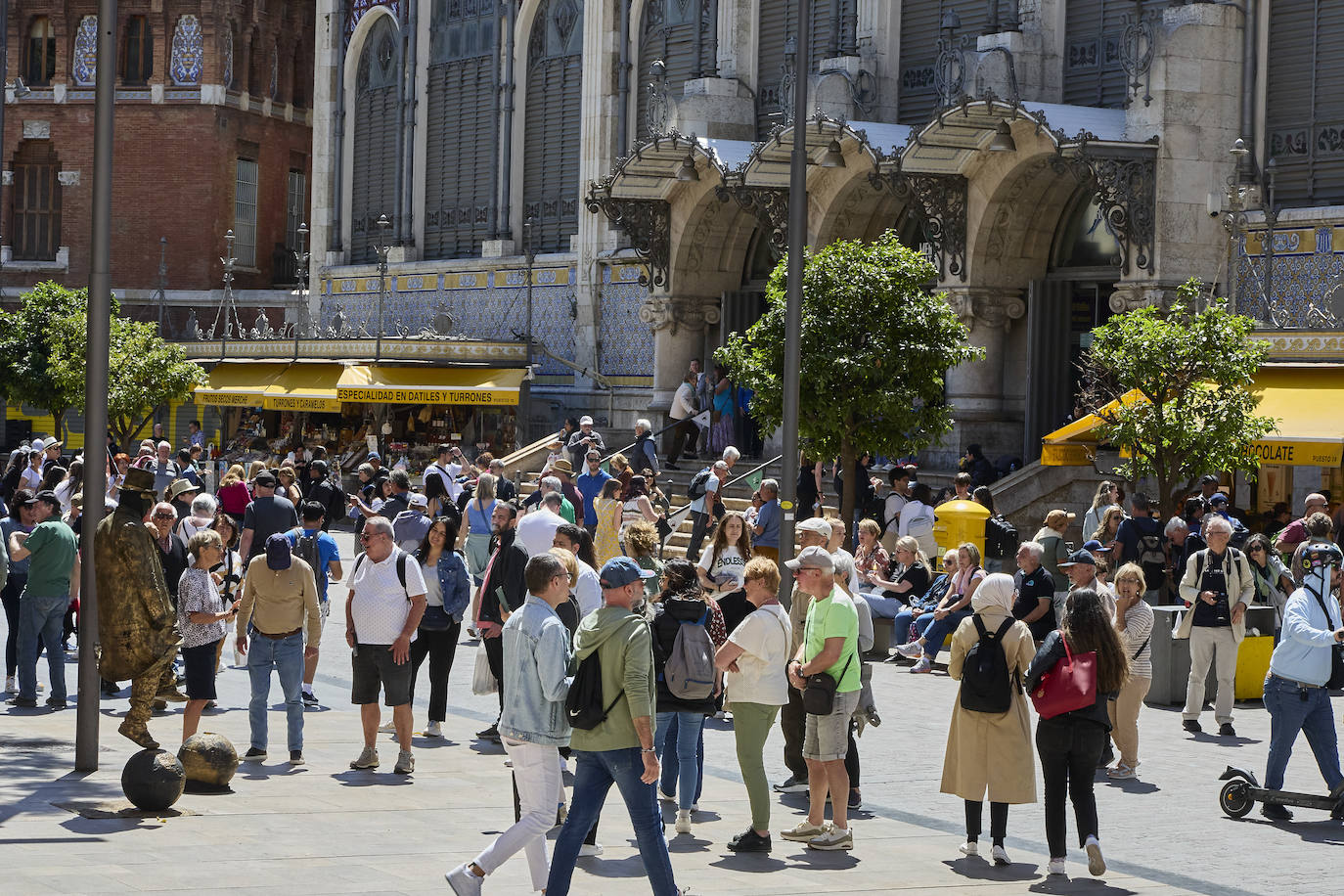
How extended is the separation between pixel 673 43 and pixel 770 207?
620cm

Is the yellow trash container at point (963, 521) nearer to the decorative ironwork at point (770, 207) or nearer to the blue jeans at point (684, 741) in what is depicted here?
the decorative ironwork at point (770, 207)

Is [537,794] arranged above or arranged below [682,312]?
below

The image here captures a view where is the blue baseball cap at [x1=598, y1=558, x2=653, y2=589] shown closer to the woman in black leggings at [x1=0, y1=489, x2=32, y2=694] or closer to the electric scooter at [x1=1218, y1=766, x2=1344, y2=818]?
the electric scooter at [x1=1218, y1=766, x2=1344, y2=818]

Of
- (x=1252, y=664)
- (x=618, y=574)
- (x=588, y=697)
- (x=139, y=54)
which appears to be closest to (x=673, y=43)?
(x=139, y=54)

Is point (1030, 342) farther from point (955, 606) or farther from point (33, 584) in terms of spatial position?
point (33, 584)

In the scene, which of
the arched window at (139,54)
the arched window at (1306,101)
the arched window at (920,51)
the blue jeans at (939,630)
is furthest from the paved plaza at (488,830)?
the arched window at (139,54)

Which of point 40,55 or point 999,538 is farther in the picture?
point 40,55

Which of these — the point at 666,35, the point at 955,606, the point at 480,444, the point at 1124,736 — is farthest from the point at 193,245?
the point at 1124,736

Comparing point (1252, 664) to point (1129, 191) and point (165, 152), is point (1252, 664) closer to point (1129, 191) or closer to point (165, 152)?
point (1129, 191)

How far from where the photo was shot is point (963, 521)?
19750 millimetres

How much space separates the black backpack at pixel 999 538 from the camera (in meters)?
19.3

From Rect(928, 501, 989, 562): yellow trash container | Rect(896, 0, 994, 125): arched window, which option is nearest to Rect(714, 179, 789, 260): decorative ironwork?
Rect(896, 0, 994, 125): arched window

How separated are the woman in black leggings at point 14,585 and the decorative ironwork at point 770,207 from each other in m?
14.8

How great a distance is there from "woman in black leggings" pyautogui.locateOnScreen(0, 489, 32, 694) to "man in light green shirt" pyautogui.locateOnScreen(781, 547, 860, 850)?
7.26 m
